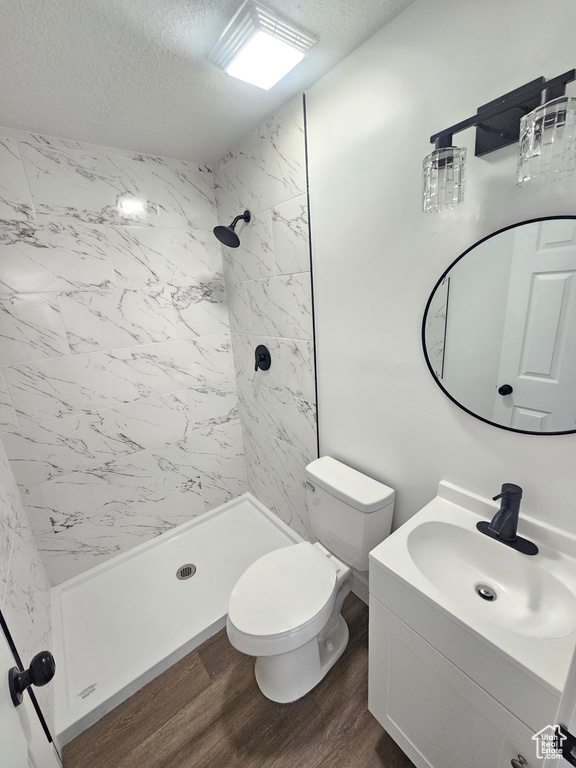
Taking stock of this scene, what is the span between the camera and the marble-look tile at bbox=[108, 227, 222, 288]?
5.74 feet

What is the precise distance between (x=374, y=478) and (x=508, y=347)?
761mm

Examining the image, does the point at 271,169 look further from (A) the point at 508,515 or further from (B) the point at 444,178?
(A) the point at 508,515

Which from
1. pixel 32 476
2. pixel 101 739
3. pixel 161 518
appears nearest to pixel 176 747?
pixel 101 739

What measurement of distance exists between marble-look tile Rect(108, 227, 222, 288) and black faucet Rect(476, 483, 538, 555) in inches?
74.6

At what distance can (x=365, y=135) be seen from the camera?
3.70ft

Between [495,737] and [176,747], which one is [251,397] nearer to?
[176,747]

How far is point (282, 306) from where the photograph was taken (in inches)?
65.7

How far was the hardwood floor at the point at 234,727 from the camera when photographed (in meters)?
1.14

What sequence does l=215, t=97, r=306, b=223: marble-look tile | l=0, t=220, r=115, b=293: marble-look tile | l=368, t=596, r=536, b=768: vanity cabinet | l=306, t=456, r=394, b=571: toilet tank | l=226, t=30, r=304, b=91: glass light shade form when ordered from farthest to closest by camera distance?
l=0, t=220, r=115, b=293: marble-look tile < l=215, t=97, r=306, b=223: marble-look tile < l=306, t=456, r=394, b=571: toilet tank < l=226, t=30, r=304, b=91: glass light shade < l=368, t=596, r=536, b=768: vanity cabinet

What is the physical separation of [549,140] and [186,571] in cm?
236

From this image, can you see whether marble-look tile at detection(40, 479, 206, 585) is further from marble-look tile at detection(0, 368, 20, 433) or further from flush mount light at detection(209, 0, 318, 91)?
flush mount light at detection(209, 0, 318, 91)

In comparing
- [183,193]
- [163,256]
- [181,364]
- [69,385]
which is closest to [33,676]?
[69,385]

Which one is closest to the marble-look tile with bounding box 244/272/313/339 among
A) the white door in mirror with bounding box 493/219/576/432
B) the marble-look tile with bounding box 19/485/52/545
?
the white door in mirror with bounding box 493/219/576/432

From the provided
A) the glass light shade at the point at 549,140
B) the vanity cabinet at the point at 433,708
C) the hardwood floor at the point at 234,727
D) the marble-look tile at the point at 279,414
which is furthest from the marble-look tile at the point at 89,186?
the hardwood floor at the point at 234,727
